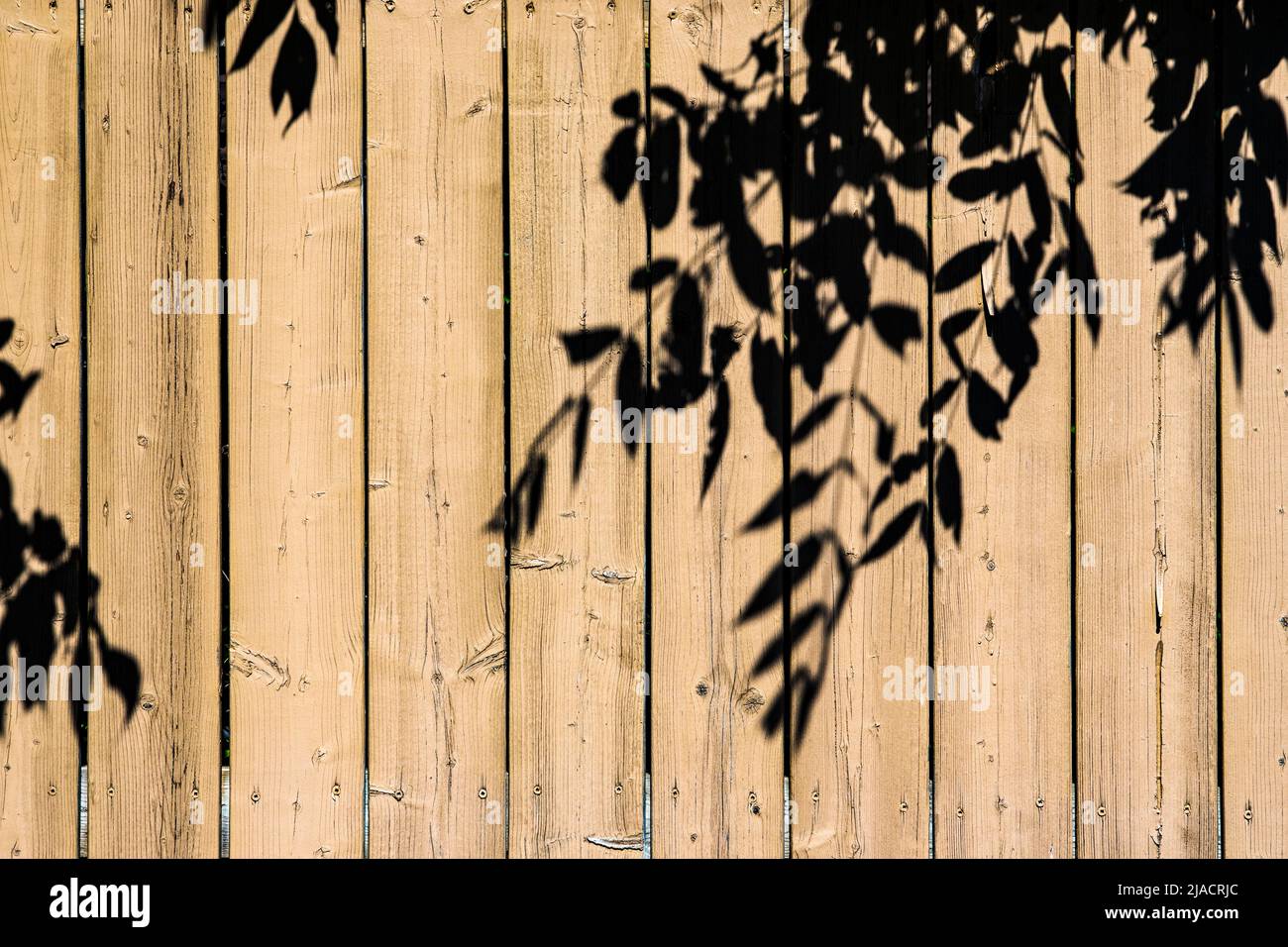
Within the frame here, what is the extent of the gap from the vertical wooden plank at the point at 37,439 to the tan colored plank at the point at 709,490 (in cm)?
124

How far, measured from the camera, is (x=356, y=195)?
7.19 ft

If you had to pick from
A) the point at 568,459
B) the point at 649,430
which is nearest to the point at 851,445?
the point at 649,430

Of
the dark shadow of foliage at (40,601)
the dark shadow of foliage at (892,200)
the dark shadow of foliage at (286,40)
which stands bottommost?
the dark shadow of foliage at (40,601)

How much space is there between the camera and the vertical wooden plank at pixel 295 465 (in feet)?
7.18

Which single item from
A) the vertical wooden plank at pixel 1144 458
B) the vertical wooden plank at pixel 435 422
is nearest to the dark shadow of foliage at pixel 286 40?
the vertical wooden plank at pixel 435 422

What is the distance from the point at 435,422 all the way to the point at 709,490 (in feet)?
1.96

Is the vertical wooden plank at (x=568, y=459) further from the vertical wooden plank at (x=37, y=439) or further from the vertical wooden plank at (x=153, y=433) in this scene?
the vertical wooden plank at (x=37, y=439)

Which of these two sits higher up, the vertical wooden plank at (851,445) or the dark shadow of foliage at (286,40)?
the dark shadow of foliage at (286,40)

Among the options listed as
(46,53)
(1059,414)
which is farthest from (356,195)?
(1059,414)

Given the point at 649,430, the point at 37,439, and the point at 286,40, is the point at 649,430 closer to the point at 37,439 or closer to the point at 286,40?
the point at 286,40

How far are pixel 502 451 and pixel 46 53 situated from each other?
4.20 feet

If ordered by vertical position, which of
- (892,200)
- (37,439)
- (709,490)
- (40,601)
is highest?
(892,200)

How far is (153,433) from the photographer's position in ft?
7.18

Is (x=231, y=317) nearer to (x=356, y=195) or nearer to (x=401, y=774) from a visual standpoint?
(x=356, y=195)
